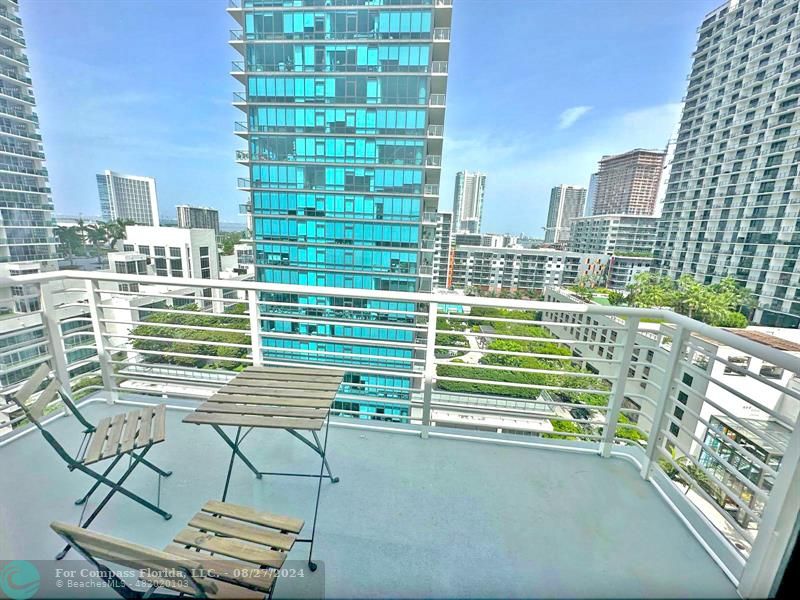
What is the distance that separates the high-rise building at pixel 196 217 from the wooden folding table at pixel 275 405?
22.0 metres

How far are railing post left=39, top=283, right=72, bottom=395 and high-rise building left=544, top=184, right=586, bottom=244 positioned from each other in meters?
53.0

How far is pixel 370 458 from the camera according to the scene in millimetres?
1654

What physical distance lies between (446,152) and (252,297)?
58.2 feet

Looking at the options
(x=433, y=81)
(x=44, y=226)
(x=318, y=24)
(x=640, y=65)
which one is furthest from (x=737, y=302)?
(x=318, y=24)

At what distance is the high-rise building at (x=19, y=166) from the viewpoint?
8.45 feet

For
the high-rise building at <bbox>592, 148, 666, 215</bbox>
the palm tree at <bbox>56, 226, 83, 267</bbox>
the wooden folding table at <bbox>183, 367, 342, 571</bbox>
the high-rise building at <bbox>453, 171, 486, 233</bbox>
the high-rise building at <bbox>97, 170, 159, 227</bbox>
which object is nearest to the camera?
the wooden folding table at <bbox>183, 367, 342, 571</bbox>

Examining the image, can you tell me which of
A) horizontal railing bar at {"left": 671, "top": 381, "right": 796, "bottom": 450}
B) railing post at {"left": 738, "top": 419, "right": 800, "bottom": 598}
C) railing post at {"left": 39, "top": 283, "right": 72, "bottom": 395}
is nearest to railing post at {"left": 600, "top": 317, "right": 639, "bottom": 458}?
horizontal railing bar at {"left": 671, "top": 381, "right": 796, "bottom": 450}

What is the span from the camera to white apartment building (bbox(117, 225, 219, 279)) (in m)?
14.7

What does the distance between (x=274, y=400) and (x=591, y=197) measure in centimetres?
5543

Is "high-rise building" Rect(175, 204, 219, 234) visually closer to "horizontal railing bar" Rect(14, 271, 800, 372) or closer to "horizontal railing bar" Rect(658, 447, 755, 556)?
"horizontal railing bar" Rect(14, 271, 800, 372)

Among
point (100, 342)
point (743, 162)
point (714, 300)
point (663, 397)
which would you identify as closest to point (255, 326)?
point (100, 342)

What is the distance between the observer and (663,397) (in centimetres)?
143

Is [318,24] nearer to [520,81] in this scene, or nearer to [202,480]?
[520,81]

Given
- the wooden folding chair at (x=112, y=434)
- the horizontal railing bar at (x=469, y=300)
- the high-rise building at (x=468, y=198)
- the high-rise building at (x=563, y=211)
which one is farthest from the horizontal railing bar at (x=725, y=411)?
the high-rise building at (x=563, y=211)
